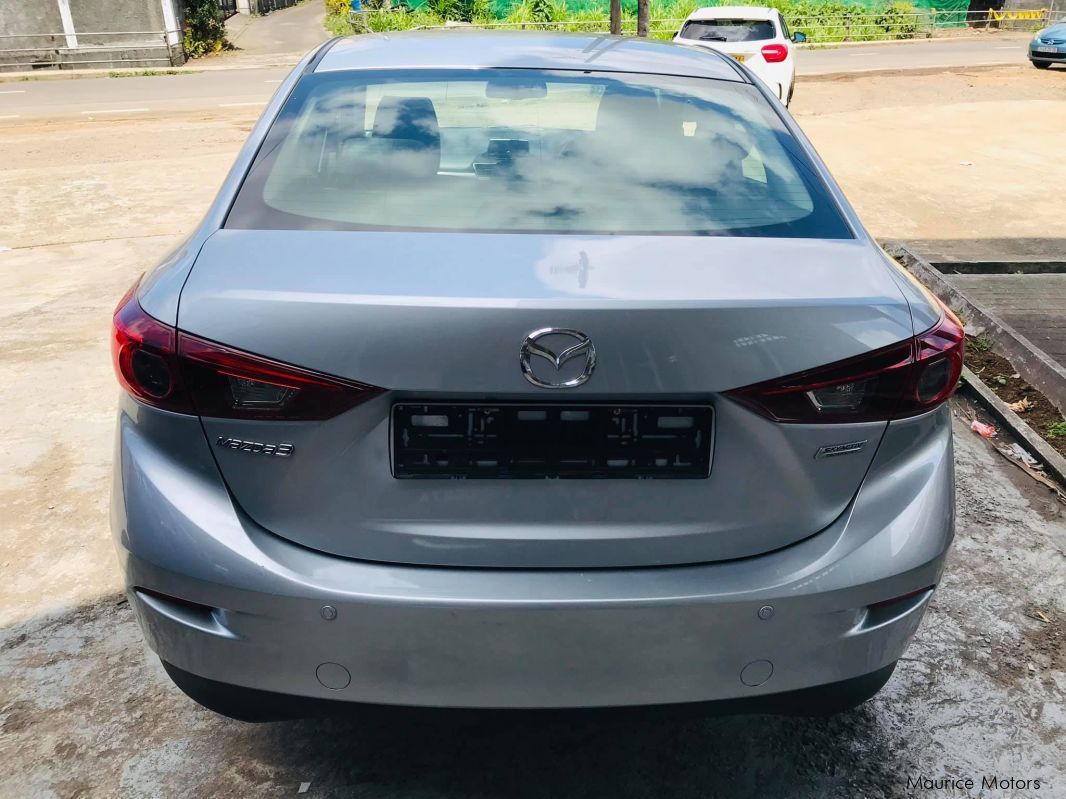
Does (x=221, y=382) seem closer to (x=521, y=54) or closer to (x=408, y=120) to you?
(x=408, y=120)

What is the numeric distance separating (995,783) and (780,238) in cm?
146

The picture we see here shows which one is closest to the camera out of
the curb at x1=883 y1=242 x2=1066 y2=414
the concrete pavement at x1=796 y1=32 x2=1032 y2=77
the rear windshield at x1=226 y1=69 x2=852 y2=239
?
the rear windshield at x1=226 y1=69 x2=852 y2=239

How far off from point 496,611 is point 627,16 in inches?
1090

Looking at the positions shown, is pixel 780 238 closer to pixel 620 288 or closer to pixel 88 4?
pixel 620 288

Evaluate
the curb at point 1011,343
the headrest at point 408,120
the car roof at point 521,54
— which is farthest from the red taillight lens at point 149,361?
the curb at point 1011,343

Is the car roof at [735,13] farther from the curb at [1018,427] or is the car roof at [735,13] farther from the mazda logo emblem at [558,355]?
the mazda logo emblem at [558,355]

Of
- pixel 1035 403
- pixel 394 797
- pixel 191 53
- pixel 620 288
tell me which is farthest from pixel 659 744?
pixel 191 53

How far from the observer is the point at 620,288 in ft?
5.82

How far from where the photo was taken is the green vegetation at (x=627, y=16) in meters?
26.1

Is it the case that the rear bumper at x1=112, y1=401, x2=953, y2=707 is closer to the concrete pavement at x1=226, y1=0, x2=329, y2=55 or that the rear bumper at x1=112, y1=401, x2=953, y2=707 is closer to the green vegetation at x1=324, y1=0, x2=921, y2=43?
the green vegetation at x1=324, y1=0, x2=921, y2=43

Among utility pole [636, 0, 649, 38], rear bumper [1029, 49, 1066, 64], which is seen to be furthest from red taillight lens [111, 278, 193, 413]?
rear bumper [1029, 49, 1066, 64]

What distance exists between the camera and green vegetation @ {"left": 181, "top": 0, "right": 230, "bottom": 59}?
91.5 feet

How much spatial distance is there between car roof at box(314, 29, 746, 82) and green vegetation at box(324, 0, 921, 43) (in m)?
22.8

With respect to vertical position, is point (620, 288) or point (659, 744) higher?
point (620, 288)
